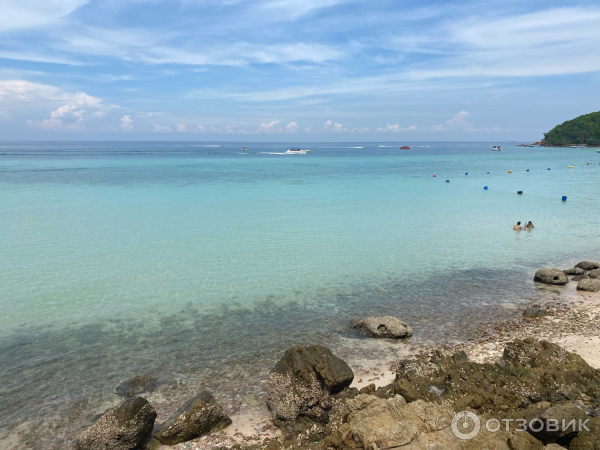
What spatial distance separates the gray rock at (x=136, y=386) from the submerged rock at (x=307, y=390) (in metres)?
3.08

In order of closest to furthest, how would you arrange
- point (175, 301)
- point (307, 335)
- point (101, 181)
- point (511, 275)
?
point (307, 335) → point (175, 301) → point (511, 275) → point (101, 181)

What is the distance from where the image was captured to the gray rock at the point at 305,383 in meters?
8.45

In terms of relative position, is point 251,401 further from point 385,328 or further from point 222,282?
point 222,282

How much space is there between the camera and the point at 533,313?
13523mm

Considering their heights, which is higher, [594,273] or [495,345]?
[594,273]

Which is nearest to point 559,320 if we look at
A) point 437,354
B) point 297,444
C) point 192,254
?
point 437,354

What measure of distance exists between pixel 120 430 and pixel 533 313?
12.3 meters

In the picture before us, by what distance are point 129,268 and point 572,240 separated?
76.7 feet

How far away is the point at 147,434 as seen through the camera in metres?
8.01

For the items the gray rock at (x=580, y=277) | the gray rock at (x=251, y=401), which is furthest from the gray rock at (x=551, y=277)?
the gray rock at (x=251, y=401)

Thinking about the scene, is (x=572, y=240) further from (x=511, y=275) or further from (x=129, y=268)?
(x=129, y=268)

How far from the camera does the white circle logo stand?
6659 mm

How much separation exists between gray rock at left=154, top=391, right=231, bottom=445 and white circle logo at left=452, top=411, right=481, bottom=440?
14.4 feet

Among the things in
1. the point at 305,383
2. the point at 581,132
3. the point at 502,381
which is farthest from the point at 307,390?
the point at 581,132
